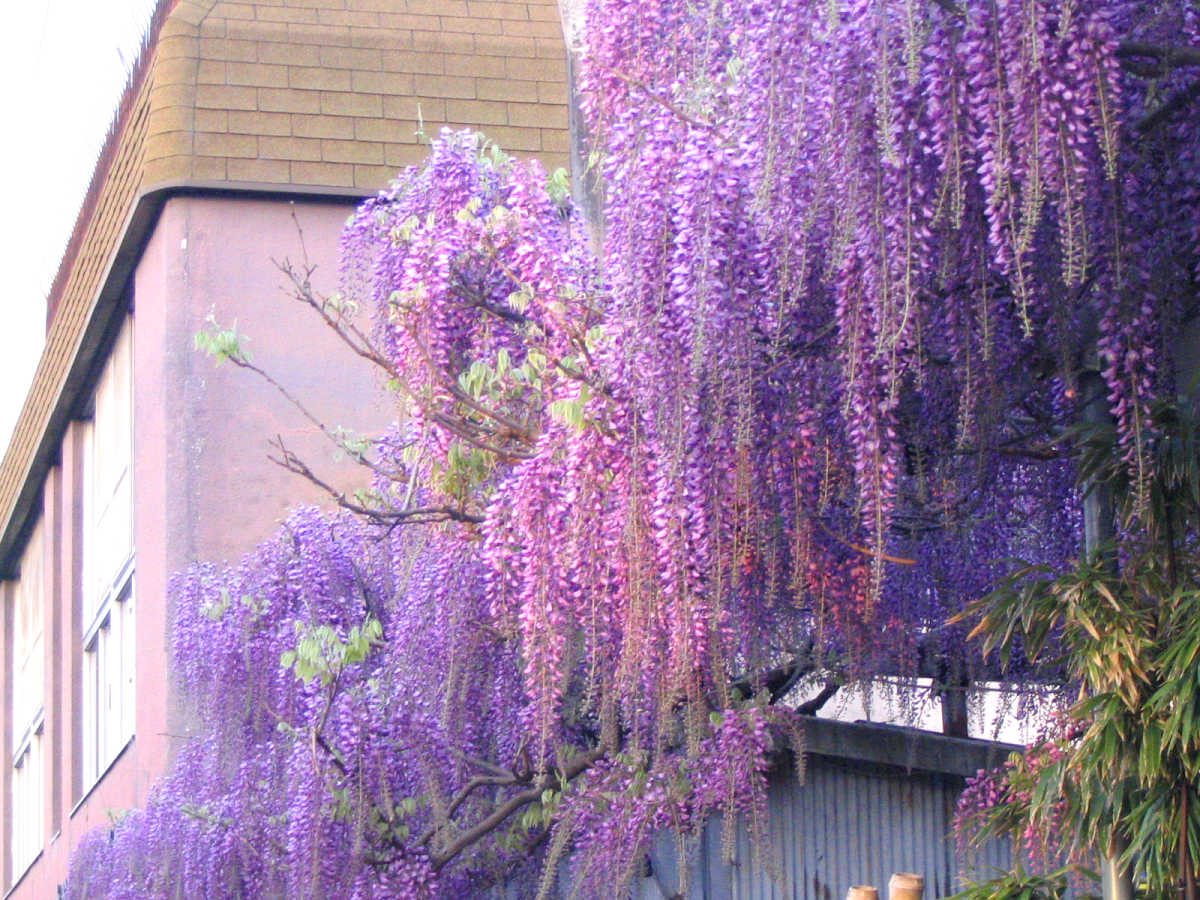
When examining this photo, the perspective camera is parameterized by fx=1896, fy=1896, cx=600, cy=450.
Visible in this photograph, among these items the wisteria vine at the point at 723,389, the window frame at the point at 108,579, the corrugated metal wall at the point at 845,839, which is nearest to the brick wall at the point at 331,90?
the window frame at the point at 108,579

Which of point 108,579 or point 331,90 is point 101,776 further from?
point 331,90

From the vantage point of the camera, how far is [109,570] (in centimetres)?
1838

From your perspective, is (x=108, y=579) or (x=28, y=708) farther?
(x=28, y=708)

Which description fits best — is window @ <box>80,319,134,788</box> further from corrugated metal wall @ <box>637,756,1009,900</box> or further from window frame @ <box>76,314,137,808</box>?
corrugated metal wall @ <box>637,756,1009,900</box>

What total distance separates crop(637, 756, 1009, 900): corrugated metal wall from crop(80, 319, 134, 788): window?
9045 millimetres

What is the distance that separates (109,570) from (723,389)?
13971 millimetres

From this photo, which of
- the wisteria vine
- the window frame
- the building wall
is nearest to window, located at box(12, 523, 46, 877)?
the window frame

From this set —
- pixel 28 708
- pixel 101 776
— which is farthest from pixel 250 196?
pixel 28 708

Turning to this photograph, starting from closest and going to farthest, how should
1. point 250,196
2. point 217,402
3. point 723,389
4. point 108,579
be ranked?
point 723,389, point 217,402, point 250,196, point 108,579

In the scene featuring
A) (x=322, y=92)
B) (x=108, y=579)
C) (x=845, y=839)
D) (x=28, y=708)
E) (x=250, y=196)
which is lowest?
(x=28, y=708)

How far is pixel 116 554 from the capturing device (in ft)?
59.0

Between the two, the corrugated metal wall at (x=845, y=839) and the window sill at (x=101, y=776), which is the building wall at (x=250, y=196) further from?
the corrugated metal wall at (x=845, y=839)

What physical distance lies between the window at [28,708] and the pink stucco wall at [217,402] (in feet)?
25.7

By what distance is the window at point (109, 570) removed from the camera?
17.3 meters
